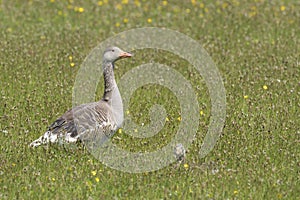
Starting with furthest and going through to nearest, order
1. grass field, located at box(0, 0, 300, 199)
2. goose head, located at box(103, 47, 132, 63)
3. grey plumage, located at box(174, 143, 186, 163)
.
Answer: goose head, located at box(103, 47, 132, 63), grey plumage, located at box(174, 143, 186, 163), grass field, located at box(0, 0, 300, 199)

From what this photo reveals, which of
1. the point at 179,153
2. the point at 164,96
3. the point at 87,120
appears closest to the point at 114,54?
the point at 87,120

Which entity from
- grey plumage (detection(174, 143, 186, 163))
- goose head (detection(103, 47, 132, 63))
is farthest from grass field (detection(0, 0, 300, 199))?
goose head (detection(103, 47, 132, 63))

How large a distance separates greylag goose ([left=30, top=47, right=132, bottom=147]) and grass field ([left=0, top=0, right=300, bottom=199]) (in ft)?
0.50

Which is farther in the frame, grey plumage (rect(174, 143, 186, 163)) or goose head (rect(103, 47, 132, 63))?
goose head (rect(103, 47, 132, 63))

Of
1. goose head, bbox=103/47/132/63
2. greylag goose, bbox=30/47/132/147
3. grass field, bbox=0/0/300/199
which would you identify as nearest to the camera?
grass field, bbox=0/0/300/199

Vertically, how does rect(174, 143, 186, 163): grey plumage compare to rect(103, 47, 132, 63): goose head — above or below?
below

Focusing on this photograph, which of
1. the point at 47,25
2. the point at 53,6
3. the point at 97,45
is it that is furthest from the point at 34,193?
the point at 53,6

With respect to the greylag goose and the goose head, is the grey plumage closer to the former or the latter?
the greylag goose

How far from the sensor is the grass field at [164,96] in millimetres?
7910

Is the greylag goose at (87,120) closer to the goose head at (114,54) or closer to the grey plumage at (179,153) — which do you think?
the goose head at (114,54)

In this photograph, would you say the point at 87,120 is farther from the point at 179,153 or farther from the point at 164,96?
the point at 164,96

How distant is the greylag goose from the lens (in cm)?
883

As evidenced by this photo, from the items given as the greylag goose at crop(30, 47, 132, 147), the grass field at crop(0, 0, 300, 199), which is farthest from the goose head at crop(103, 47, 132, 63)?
the grass field at crop(0, 0, 300, 199)

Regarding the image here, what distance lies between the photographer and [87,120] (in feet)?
29.6
